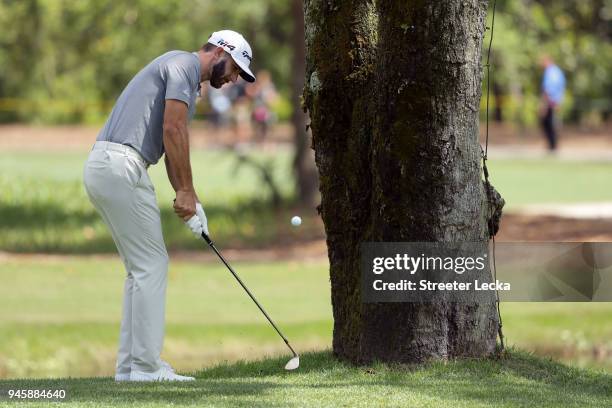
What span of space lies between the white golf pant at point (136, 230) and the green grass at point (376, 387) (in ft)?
1.01

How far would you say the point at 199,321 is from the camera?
1170 centimetres

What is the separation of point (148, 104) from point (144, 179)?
0.40 meters

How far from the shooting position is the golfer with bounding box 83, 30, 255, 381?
6594mm

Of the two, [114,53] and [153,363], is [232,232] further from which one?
[153,363]

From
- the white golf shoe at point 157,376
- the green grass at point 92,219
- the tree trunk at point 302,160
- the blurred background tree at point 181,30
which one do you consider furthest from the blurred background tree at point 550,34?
the white golf shoe at point 157,376

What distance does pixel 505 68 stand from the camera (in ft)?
72.6

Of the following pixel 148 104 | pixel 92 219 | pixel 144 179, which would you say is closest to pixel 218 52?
pixel 148 104

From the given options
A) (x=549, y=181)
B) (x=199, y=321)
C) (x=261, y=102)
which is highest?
(x=261, y=102)

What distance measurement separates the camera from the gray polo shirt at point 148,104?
6637mm

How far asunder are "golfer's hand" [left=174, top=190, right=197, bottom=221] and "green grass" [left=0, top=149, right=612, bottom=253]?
9545 mm

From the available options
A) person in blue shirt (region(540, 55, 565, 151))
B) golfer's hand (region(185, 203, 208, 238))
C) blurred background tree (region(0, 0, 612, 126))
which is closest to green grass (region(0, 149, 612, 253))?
person in blue shirt (region(540, 55, 565, 151))

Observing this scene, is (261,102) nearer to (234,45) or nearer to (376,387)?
(234,45)

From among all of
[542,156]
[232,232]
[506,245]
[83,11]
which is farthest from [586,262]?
[542,156]

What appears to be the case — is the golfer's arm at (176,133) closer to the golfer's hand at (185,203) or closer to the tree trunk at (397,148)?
the golfer's hand at (185,203)
